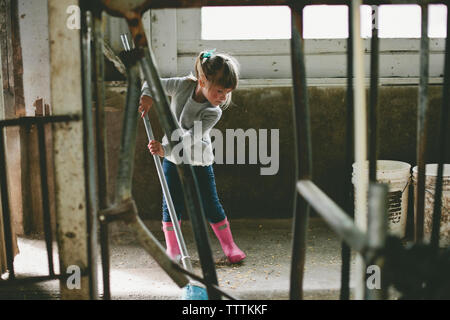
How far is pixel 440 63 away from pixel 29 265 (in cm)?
354

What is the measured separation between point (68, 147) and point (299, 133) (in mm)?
897

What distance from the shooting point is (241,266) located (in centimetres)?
293

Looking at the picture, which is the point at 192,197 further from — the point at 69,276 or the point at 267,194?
the point at 267,194

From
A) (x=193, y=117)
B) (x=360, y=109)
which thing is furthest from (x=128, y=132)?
(x=193, y=117)

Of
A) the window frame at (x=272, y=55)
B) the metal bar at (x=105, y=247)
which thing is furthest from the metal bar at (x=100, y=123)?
the window frame at (x=272, y=55)

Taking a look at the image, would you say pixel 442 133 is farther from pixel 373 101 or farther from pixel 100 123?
pixel 100 123

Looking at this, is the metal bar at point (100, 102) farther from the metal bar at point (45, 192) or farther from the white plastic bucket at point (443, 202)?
the white plastic bucket at point (443, 202)

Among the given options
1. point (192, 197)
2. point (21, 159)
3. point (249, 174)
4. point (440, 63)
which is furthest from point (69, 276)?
point (440, 63)

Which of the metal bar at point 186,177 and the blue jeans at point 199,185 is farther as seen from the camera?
the blue jeans at point 199,185

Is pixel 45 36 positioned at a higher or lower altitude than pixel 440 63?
higher

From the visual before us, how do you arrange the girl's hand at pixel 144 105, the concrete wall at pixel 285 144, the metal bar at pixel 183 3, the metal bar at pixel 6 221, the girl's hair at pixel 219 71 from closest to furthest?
the metal bar at pixel 183 3 < the metal bar at pixel 6 221 < the girl's hand at pixel 144 105 < the girl's hair at pixel 219 71 < the concrete wall at pixel 285 144

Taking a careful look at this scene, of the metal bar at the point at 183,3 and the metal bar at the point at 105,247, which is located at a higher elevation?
the metal bar at the point at 183,3

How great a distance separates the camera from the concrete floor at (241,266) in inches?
94.7
